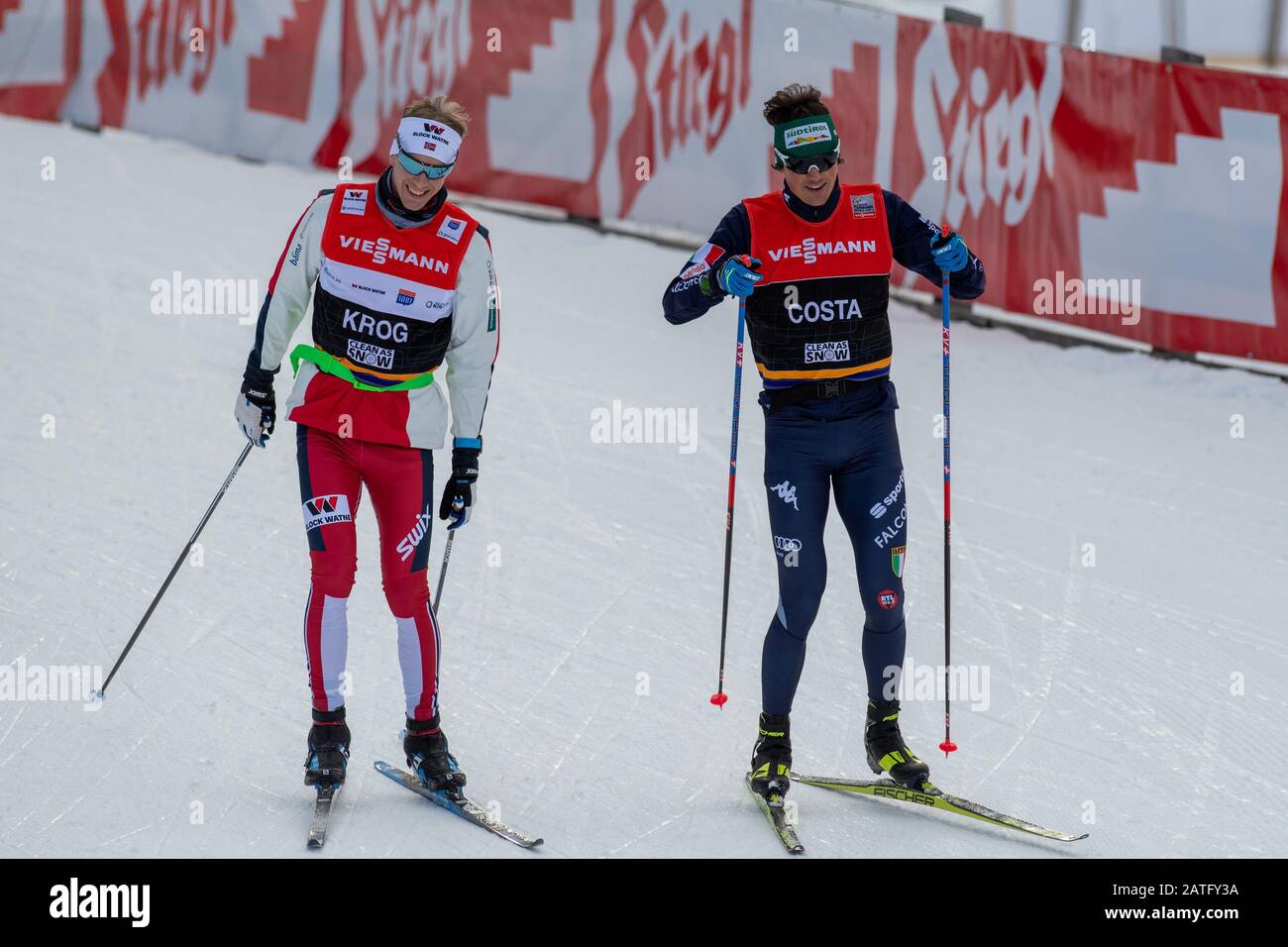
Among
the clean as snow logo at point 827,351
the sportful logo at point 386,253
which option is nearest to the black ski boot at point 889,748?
the clean as snow logo at point 827,351

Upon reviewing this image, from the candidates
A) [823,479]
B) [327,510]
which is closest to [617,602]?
[823,479]

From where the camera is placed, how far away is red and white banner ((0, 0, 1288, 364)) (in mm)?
9461

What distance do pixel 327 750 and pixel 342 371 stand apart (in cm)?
107

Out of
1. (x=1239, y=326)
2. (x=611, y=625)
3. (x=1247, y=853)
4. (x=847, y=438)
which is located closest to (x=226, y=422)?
(x=611, y=625)

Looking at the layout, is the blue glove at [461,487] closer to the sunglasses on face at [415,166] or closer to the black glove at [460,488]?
the black glove at [460,488]

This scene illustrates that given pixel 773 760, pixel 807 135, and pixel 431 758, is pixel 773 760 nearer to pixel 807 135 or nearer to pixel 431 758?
pixel 431 758

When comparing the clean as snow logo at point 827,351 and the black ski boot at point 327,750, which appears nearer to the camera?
the black ski boot at point 327,750

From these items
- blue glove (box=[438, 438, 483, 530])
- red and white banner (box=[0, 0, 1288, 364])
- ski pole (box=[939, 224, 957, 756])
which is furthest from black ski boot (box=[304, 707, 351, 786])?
red and white banner (box=[0, 0, 1288, 364])

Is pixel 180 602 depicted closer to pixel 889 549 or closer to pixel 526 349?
pixel 889 549

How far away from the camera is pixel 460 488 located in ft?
15.4

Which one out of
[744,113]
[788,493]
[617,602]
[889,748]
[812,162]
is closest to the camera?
[812,162]

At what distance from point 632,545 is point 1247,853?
296 cm
